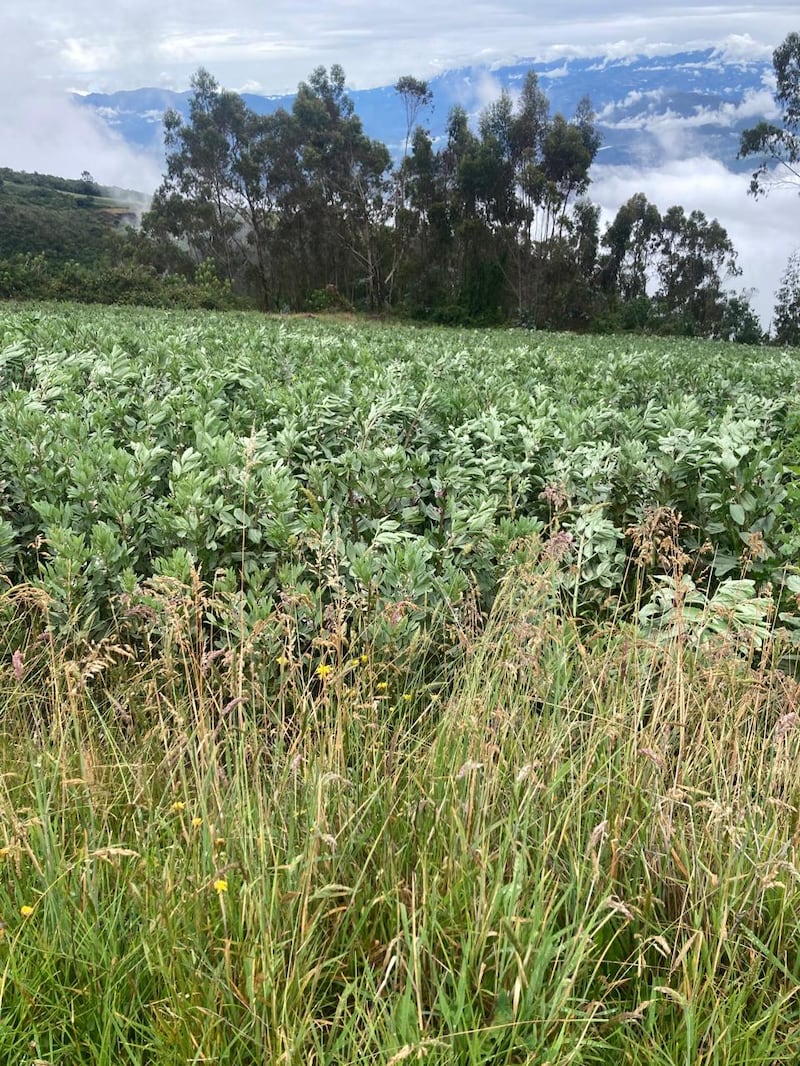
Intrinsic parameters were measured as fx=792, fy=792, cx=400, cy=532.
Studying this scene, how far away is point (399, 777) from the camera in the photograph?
257 cm

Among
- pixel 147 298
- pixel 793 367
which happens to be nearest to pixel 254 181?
pixel 147 298

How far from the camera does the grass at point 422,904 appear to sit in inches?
70.8

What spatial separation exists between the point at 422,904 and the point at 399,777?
649mm

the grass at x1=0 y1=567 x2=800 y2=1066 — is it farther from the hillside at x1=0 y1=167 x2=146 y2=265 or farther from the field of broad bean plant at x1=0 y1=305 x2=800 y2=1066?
the hillside at x1=0 y1=167 x2=146 y2=265

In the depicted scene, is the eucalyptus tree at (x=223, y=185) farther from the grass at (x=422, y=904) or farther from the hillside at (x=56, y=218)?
the grass at (x=422, y=904)

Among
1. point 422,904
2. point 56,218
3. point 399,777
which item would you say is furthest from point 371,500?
point 56,218

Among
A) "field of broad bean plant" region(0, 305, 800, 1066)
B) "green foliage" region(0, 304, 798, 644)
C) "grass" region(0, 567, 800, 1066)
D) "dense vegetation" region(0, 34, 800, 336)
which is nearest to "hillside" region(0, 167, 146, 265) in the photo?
"dense vegetation" region(0, 34, 800, 336)

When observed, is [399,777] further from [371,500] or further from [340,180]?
[340,180]

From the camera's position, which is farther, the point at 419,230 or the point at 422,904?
the point at 419,230

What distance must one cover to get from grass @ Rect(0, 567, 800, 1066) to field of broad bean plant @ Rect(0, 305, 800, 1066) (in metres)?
0.01

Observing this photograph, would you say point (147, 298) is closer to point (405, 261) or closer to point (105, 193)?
point (405, 261)

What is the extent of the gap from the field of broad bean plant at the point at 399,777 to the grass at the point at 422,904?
0.05 feet

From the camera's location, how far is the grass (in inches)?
70.8

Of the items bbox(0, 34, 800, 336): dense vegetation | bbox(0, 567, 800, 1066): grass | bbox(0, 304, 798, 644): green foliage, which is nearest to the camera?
bbox(0, 567, 800, 1066): grass
